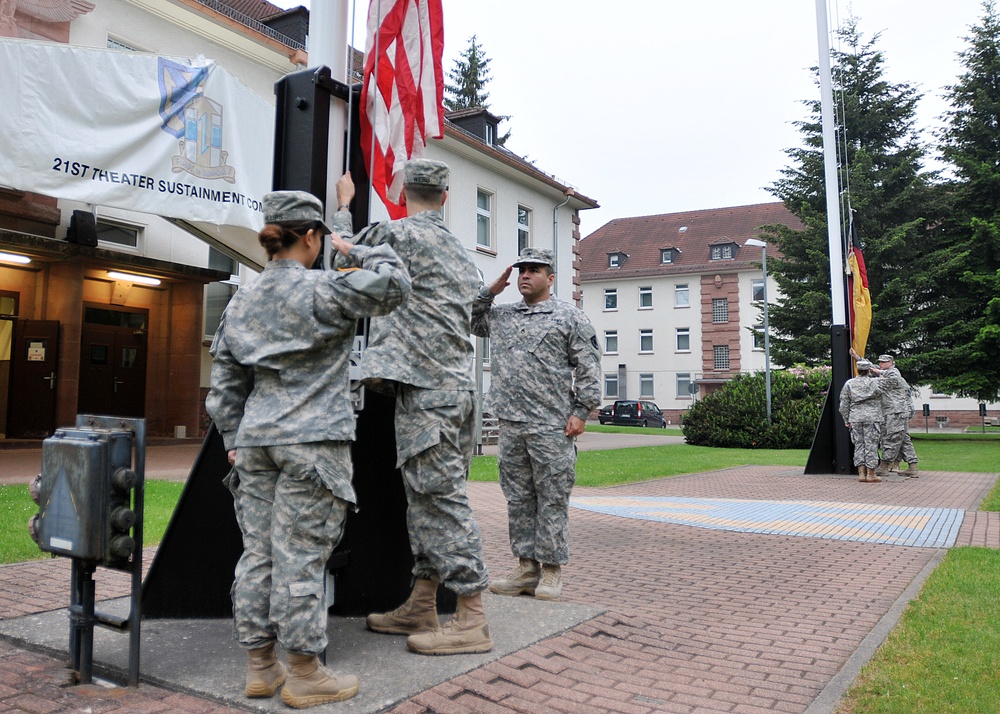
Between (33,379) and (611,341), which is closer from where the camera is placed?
(33,379)

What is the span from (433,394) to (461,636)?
111cm

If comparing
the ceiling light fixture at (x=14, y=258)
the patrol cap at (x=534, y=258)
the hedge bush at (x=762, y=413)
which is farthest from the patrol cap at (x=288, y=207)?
the hedge bush at (x=762, y=413)

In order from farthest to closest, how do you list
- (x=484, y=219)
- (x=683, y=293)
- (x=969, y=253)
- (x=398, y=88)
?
(x=683, y=293)
(x=969, y=253)
(x=484, y=219)
(x=398, y=88)

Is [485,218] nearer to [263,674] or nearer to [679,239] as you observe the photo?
[263,674]

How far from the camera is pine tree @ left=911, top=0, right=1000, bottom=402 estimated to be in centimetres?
3066

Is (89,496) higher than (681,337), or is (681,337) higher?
(681,337)

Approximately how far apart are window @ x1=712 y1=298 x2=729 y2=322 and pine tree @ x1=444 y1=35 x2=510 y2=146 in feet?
59.2

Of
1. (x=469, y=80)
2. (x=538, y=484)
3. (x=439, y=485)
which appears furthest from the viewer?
(x=469, y=80)

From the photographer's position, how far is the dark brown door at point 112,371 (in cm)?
1753

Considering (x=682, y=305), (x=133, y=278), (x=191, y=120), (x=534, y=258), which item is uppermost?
(x=682, y=305)

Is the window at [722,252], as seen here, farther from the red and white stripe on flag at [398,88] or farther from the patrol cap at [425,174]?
the patrol cap at [425,174]

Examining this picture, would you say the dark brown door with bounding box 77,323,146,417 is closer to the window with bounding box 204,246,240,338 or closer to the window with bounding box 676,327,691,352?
the window with bounding box 204,246,240,338

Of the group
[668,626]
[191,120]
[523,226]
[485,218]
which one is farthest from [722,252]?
[668,626]

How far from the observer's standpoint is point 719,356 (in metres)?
56.7
